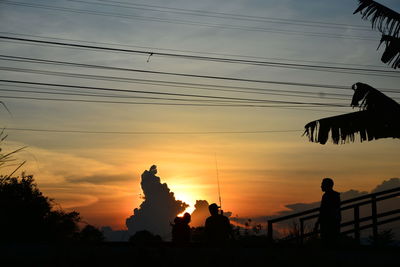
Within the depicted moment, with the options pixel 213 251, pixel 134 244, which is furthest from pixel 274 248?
pixel 134 244

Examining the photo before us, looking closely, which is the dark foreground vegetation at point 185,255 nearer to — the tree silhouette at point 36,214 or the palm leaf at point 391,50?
the palm leaf at point 391,50

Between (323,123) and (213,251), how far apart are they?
7.57 metres

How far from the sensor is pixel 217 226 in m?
12.8

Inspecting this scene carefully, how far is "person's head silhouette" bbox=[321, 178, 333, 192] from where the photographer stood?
12711 mm

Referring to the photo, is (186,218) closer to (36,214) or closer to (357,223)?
(357,223)

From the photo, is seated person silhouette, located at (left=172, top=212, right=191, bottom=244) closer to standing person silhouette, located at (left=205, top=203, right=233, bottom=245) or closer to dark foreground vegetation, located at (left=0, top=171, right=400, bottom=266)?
standing person silhouette, located at (left=205, top=203, right=233, bottom=245)

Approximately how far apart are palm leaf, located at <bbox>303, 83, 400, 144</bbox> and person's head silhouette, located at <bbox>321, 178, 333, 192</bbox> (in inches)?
143

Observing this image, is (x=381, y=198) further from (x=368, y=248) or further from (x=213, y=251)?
(x=213, y=251)

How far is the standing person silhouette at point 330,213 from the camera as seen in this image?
12.8 metres

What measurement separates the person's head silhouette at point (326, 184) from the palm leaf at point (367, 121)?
3627mm

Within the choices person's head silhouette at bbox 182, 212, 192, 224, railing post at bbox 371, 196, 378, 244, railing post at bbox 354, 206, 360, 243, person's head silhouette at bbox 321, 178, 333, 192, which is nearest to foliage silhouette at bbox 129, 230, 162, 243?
person's head silhouette at bbox 182, 212, 192, 224

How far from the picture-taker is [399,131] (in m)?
15.9

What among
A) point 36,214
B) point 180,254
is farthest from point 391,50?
point 36,214

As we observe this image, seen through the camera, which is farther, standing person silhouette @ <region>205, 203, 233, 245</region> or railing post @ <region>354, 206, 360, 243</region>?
railing post @ <region>354, 206, 360, 243</region>
